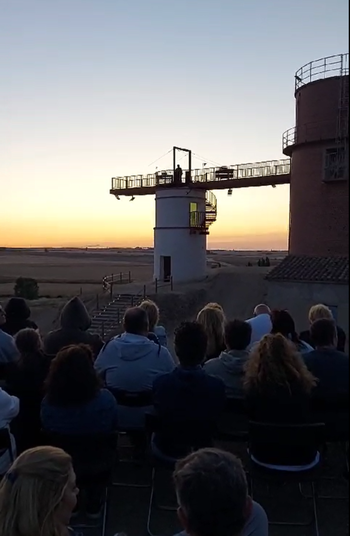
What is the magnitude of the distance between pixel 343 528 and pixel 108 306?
23.4m

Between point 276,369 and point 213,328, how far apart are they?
1.98 metres

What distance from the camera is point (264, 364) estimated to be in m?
3.82

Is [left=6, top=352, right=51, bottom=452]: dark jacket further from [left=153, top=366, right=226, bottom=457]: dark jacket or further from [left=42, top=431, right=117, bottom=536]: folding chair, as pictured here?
[left=153, top=366, right=226, bottom=457]: dark jacket

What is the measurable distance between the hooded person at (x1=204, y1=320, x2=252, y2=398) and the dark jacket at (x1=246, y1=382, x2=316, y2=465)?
0.83m

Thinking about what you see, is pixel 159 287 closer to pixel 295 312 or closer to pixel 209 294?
pixel 209 294

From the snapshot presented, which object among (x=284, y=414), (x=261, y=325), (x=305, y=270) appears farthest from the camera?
(x=305, y=270)

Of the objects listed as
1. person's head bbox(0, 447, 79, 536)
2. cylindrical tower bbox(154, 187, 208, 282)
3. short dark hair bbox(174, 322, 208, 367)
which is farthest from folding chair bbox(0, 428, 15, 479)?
cylindrical tower bbox(154, 187, 208, 282)

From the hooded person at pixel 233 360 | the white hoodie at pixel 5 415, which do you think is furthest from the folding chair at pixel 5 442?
the hooded person at pixel 233 360

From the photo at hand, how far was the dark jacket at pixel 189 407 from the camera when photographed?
4.05 m

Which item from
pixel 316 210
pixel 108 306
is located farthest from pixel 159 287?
pixel 316 210

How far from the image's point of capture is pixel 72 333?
588cm

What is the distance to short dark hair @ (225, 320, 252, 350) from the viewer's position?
4.69 m

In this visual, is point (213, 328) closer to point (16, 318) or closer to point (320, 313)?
point (320, 313)

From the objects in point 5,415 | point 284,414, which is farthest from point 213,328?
point 5,415
